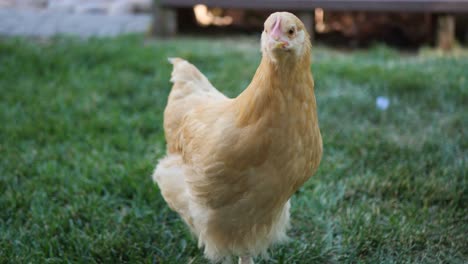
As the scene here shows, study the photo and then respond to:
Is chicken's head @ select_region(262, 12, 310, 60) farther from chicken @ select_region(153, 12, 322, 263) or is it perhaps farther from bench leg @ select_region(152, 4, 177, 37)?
bench leg @ select_region(152, 4, 177, 37)

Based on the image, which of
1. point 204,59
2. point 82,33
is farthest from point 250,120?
point 82,33

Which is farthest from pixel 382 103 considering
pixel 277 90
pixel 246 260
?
pixel 277 90

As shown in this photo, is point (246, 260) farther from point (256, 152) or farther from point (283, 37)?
point (283, 37)

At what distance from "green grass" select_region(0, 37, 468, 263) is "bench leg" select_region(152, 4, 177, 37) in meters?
1.30

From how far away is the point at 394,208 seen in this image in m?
3.33

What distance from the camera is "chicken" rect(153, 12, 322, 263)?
204cm

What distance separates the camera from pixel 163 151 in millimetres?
4113

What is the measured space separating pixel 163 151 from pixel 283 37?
2384 millimetres

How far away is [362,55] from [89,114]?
3.66 m

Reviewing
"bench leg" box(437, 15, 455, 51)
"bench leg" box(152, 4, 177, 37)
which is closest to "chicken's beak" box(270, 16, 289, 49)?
"bench leg" box(437, 15, 455, 51)

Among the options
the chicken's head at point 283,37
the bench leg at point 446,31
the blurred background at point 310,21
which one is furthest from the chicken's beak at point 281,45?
the bench leg at point 446,31

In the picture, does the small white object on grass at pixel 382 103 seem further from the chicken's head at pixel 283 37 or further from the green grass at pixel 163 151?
the chicken's head at pixel 283 37

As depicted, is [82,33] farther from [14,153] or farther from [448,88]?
[448,88]

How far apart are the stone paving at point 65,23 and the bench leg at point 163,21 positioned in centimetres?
63
